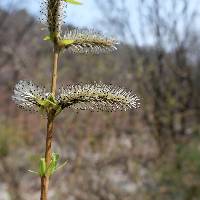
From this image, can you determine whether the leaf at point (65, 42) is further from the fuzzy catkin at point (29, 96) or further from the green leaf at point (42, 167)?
the green leaf at point (42, 167)

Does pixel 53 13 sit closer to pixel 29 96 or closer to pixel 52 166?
pixel 29 96

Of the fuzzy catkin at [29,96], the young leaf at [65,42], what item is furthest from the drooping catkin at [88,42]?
the fuzzy catkin at [29,96]

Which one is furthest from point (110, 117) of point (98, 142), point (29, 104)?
point (29, 104)

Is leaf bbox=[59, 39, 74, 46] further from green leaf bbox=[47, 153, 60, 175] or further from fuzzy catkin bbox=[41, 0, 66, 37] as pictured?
green leaf bbox=[47, 153, 60, 175]

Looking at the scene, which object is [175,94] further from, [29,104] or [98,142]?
[29,104]

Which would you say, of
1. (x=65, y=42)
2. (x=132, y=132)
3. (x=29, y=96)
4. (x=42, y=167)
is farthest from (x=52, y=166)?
(x=132, y=132)

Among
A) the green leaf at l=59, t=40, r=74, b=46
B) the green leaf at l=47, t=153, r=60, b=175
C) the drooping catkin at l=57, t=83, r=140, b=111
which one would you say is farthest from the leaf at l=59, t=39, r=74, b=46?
the green leaf at l=47, t=153, r=60, b=175
